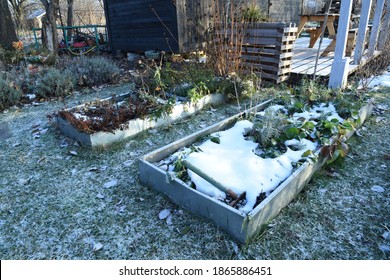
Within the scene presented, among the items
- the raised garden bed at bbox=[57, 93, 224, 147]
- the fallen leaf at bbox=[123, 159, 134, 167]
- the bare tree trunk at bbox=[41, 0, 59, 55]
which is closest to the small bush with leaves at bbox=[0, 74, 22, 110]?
the raised garden bed at bbox=[57, 93, 224, 147]

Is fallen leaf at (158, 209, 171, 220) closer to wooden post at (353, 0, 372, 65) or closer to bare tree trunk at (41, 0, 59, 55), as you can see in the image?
wooden post at (353, 0, 372, 65)

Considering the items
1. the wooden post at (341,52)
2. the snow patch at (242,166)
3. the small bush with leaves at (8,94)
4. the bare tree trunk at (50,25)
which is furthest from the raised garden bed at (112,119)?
the bare tree trunk at (50,25)

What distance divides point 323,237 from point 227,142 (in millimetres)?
1280

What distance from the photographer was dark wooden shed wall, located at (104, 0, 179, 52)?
7.41m

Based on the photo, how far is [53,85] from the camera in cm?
541

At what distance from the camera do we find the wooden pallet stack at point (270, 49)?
17.1 feet

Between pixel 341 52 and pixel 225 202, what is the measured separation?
3879 millimetres

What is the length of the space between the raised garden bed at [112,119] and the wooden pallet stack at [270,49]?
2.09 meters

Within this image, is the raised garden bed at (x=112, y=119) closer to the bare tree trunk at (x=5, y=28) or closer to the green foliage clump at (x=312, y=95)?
the green foliage clump at (x=312, y=95)

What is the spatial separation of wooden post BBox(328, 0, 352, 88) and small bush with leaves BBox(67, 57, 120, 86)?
448 centimetres

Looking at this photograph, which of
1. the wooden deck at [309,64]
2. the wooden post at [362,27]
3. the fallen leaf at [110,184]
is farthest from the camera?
the wooden deck at [309,64]

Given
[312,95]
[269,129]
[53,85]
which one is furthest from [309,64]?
[53,85]

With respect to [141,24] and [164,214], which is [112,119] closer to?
[164,214]

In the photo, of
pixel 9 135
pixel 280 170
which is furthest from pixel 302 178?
pixel 9 135
